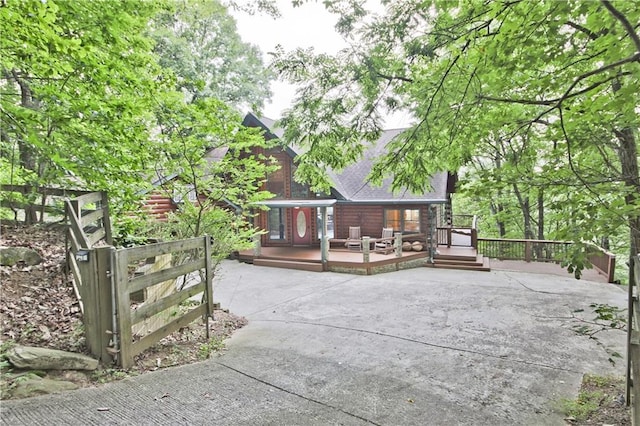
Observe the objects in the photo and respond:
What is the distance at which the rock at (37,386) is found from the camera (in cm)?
256

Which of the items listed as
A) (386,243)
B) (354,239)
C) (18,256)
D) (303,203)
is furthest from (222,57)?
(18,256)

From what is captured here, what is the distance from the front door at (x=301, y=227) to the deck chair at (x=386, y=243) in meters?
3.42

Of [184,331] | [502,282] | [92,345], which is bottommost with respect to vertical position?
[502,282]

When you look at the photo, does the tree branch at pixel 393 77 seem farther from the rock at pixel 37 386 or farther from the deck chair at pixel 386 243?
the deck chair at pixel 386 243

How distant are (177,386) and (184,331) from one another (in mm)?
1896

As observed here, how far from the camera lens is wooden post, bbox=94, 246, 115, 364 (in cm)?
318

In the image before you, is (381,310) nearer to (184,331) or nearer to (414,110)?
(184,331)

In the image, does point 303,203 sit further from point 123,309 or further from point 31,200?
point 123,309

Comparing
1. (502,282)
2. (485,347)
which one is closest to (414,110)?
(485,347)

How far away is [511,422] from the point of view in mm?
2900

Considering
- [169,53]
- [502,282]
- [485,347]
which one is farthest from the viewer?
[169,53]

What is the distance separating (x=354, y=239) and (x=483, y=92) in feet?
37.2

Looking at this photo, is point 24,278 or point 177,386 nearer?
point 177,386

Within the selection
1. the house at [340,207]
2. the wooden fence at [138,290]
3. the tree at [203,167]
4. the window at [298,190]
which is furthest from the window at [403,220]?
the wooden fence at [138,290]
